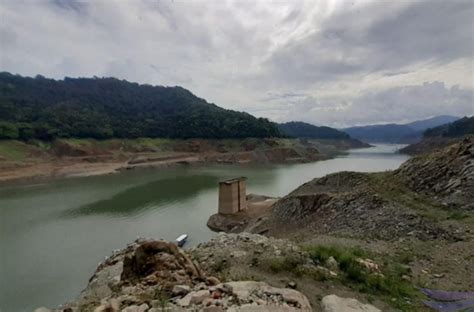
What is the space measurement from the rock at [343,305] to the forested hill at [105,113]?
→ 6993cm

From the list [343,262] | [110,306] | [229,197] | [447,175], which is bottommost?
[229,197]

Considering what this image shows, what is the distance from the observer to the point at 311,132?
592 ft

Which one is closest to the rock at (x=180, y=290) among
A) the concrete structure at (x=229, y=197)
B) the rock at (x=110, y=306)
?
the rock at (x=110, y=306)

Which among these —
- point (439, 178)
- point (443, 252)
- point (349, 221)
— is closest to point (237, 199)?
point (349, 221)

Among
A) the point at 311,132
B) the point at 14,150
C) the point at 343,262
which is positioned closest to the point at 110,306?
the point at 343,262

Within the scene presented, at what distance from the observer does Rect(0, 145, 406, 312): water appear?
14836 millimetres

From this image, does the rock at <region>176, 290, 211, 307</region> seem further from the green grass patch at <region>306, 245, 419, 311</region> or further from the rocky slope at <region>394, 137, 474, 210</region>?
the rocky slope at <region>394, 137, 474, 210</region>

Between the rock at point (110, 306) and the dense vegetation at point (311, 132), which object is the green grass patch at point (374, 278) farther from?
the dense vegetation at point (311, 132)

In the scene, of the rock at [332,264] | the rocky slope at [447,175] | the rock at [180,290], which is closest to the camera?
the rock at [180,290]

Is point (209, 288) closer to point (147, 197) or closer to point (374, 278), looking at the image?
point (374, 278)

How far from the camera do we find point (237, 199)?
26.8 meters

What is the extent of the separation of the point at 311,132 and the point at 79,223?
164332 mm

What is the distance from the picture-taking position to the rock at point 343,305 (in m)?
5.46

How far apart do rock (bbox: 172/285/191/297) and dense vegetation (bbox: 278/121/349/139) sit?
529ft
